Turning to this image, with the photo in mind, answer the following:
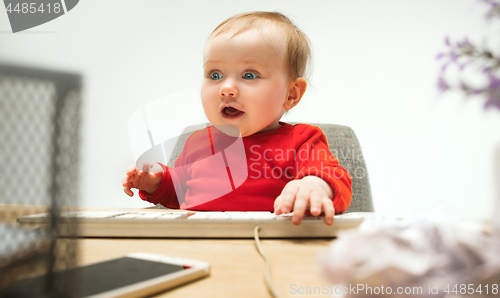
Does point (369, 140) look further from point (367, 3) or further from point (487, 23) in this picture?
point (487, 23)

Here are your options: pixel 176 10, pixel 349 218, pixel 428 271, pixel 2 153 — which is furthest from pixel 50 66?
pixel 176 10

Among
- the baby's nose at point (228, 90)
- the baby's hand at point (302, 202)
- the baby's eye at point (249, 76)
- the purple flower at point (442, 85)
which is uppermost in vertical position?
the baby's eye at point (249, 76)

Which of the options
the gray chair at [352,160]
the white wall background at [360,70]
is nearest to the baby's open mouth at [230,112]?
the white wall background at [360,70]

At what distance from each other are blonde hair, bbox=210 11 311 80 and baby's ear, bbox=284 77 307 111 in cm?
2

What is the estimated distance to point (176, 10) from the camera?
6.18 feet

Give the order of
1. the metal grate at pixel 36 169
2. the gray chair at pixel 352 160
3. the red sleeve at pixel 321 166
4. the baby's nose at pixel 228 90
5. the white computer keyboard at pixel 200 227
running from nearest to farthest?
the metal grate at pixel 36 169 → the white computer keyboard at pixel 200 227 → the red sleeve at pixel 321 166 → the baby's nose at pixel 228 90 → the gray chair at pixel 352 160

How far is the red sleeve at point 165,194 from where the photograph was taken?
99cm

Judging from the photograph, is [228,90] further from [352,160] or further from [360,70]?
[360,70]

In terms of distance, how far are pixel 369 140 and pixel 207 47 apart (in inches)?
47.3

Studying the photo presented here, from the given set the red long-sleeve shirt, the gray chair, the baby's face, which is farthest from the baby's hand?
the gray chair

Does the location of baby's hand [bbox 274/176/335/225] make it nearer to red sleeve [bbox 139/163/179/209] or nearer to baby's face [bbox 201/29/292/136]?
baby's face [bbox 201/29/292/136]

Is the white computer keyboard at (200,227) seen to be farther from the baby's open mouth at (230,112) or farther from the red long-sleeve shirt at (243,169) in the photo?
the baby's open mouth at (230,112)

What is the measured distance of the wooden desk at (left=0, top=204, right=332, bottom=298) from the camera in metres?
0.22

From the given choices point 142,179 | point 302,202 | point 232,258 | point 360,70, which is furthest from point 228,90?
point 360,70
